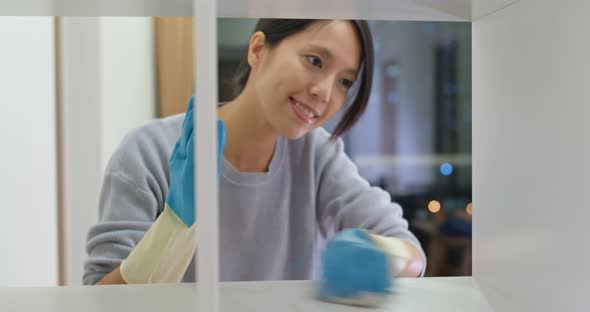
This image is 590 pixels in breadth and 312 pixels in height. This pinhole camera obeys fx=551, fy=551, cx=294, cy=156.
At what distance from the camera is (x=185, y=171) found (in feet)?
2.13

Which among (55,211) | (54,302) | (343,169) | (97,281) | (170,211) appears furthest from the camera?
A: (55,211)

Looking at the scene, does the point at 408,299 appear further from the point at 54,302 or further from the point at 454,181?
the point at 454,181

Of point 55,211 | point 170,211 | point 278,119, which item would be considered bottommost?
point 55,211

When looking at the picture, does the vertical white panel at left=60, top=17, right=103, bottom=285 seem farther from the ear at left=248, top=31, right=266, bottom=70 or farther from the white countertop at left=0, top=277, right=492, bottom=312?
the white countertop at left=0, top=277, right=492, bottom=312

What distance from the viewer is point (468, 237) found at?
2.76 m

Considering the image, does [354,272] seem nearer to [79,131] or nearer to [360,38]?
[360,38]

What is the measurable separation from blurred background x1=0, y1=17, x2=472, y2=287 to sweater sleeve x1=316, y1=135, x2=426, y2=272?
0.49 m

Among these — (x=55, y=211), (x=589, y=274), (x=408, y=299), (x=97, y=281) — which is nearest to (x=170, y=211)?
(x=408, y=299)

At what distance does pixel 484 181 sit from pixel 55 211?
157cm

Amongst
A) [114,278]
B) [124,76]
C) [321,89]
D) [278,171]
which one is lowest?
[114,278]

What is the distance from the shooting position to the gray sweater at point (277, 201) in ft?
4.99

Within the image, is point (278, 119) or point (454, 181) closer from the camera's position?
point (278, 119)

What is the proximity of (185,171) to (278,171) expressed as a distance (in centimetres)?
107

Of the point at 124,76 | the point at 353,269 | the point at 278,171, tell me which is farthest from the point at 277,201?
the point at 353,269
